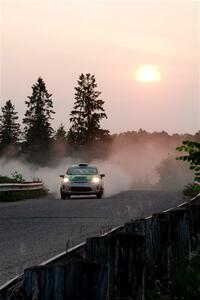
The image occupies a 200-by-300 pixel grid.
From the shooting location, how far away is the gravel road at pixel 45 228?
31.7ft

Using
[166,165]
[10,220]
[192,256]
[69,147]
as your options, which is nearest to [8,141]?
[69,147]

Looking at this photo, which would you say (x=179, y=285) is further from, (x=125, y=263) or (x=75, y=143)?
(x=75, y=143)

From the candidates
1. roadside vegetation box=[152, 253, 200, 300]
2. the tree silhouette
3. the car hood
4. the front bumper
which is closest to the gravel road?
roadside vegetation box=[152, 253, 200, 300]

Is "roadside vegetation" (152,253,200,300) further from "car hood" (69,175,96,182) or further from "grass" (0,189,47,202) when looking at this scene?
"car hood" (69,175,96,182)

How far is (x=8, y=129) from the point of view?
107875 mm

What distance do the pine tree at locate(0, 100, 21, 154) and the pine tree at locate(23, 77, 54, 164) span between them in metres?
10.6

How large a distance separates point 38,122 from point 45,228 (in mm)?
77373

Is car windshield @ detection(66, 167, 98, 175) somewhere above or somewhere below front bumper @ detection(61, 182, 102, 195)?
above

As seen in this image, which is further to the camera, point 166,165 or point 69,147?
point 69,147

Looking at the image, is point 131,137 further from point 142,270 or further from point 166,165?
point 142,270

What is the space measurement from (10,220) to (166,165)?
69.6 m

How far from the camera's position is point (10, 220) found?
A: 1655 centimetres

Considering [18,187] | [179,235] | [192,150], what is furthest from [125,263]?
[18,187]

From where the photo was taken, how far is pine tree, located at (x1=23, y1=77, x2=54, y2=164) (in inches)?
3595
